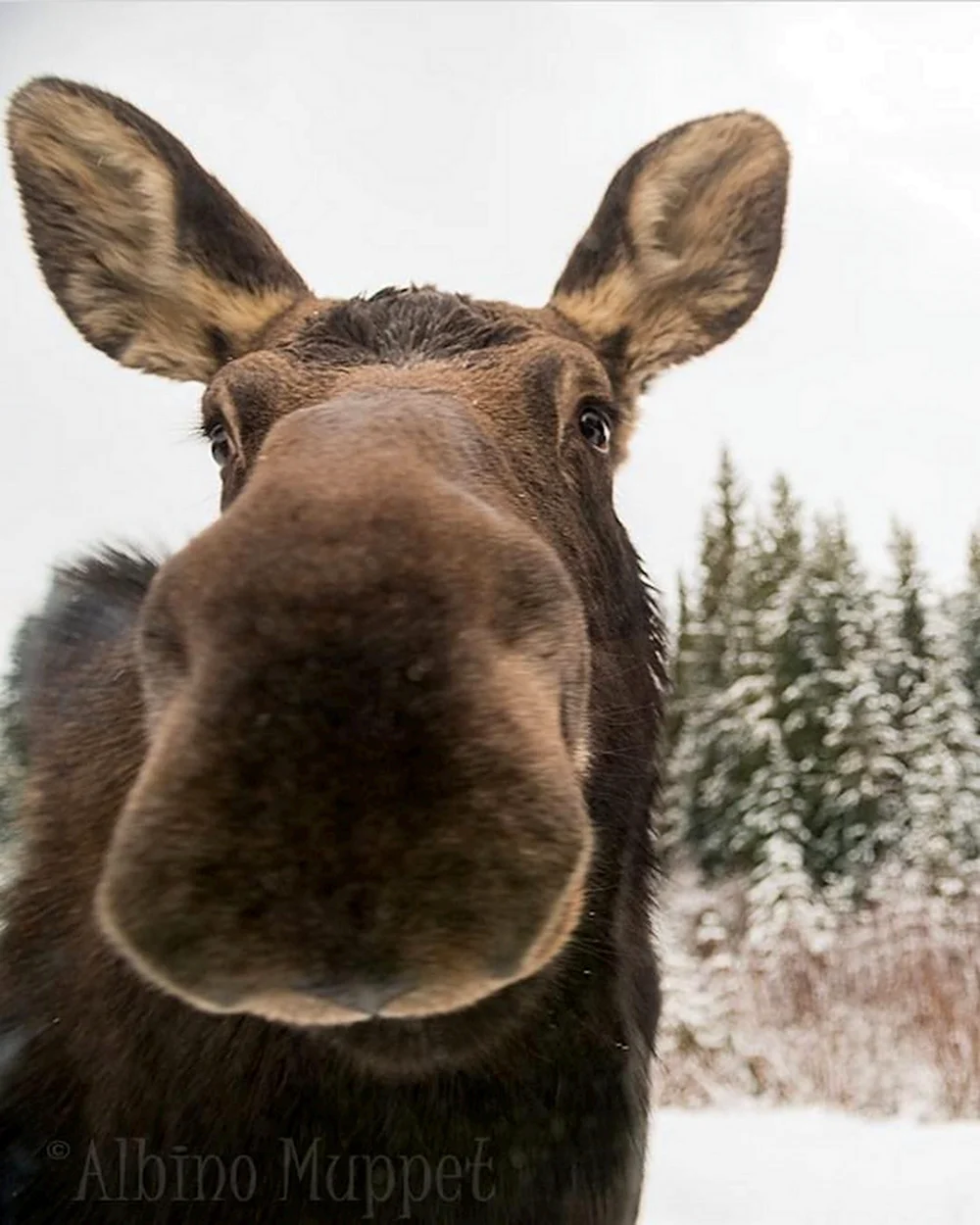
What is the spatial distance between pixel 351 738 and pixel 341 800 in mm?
60

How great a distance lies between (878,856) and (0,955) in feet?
9.89

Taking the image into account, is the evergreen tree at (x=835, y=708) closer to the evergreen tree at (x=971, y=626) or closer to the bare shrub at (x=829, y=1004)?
the bare shrub at (x=829, y=1004)

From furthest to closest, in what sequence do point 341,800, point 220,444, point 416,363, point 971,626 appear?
1. point 971,626
2. point 220,444
3. point 416,363
4. point 341,800

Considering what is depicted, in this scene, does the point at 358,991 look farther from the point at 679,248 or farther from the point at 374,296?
the point at 679,248

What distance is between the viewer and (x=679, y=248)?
2.77 m

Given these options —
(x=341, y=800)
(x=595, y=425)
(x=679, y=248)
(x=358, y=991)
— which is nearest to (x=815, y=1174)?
(x=595, y=425)

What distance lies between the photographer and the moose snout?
1196mm

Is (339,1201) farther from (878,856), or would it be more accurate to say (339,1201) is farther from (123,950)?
(878,856)

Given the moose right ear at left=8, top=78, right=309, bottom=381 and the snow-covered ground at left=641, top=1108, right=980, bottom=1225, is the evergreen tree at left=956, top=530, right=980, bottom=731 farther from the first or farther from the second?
the moose right ear at left=8, top=78, right=309, bottom=381

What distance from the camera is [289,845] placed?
119 centimetres

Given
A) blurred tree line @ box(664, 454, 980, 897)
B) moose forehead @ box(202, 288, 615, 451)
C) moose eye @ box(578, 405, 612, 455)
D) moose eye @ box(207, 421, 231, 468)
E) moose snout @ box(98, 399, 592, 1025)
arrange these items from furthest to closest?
blurred tree line @ box(664, 454, 980, 897) < moose eye @ box(578, 405, 612, 455) < moose eye @ box(207, 421, 231, 468) < moose forehead @ box(202, 288, 615, 451) < moose snout @ box(98, 399, 592, 1025)

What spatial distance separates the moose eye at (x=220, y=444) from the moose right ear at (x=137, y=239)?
304 mm

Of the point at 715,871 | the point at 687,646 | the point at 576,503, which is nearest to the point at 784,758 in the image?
the point at 715,871

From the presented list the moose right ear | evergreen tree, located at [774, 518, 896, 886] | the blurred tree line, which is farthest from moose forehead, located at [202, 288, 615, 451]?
evergreen tree, located at [774, 518, 896, 886]
